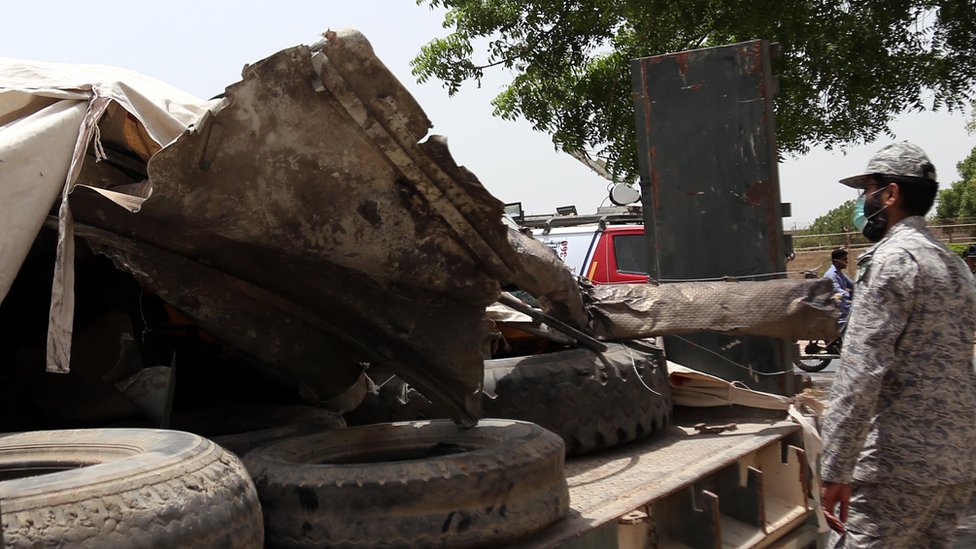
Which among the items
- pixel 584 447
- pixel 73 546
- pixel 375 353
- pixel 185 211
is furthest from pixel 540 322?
pixel 73 546

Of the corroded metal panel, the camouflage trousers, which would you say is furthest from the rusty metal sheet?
the corroded metal panel

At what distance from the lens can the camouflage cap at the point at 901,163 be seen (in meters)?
3.10

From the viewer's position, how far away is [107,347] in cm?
350

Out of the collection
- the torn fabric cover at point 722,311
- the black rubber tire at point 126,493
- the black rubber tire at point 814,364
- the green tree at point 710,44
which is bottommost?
the black rubber tire at point 814,364

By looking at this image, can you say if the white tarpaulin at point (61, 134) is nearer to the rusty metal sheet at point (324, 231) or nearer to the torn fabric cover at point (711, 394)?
the rusty metal sheet at point (324, 231)

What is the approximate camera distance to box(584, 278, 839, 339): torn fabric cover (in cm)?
416

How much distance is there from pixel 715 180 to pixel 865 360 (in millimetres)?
2201

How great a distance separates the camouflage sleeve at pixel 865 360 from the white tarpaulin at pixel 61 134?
181cm

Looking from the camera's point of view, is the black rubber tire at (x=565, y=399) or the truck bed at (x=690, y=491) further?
the black rubber tire at (x=565, y=399)

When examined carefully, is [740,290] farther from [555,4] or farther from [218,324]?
[555,4]

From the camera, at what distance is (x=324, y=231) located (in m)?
2.63

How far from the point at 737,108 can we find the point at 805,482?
1.88m

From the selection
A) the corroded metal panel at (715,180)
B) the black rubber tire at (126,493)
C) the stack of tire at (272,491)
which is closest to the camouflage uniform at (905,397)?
the stack of tire at (272,491)

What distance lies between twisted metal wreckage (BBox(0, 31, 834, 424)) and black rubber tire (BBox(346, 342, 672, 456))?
0.86 ft
